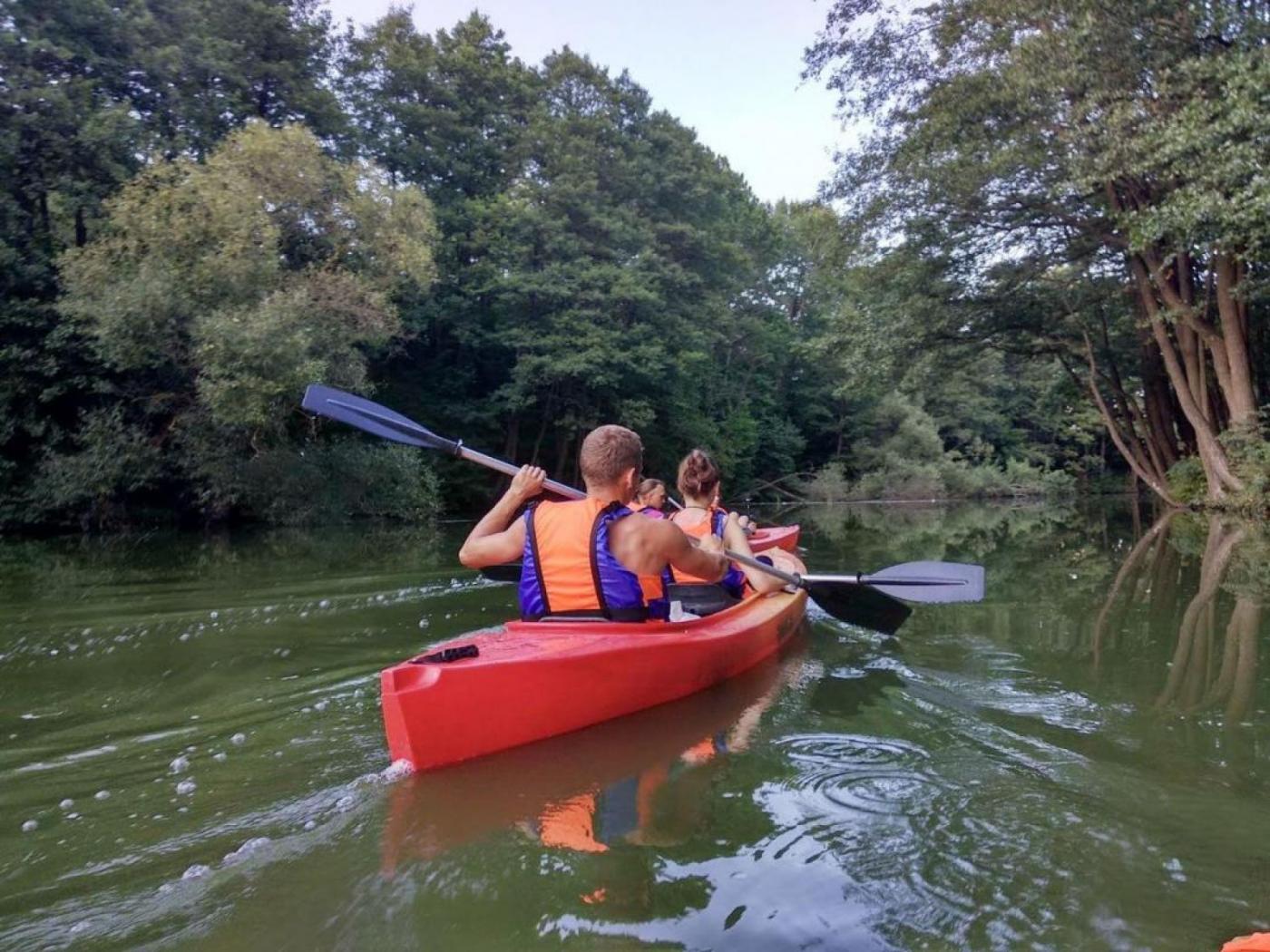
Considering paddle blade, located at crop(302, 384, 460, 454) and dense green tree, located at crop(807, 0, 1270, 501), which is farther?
dense green tree, located at crop(807, 0, 1270, 501)

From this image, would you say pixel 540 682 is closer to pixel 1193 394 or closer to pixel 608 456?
pixel 608 456

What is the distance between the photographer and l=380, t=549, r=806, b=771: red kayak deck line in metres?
3.11

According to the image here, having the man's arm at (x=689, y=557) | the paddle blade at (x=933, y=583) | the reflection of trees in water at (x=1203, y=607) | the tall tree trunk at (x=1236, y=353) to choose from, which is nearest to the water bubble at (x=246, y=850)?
the man's arm at (x=689, y=557)

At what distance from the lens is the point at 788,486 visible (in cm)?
3325

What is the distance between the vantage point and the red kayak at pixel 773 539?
24.6ft

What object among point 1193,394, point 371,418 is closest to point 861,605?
point 371,418

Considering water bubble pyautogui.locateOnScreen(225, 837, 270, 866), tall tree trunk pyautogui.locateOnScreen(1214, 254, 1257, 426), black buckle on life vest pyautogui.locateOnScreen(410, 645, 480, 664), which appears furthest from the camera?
tall tree trunk pyautogui.locateOnScreen(1214, 254, 1257, 426)

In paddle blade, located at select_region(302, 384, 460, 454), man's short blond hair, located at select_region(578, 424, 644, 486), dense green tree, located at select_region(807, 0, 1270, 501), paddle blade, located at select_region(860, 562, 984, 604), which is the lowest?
paddle blade, located at select_region(860, 562, 984, 604)

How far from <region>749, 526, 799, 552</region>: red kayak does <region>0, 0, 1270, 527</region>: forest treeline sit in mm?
6713

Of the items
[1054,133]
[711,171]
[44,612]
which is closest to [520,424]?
[711,171]

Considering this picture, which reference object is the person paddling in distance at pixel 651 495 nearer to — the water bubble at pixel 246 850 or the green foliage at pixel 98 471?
the water bubble at pixel 246 850

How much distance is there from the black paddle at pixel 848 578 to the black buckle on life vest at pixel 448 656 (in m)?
1.70

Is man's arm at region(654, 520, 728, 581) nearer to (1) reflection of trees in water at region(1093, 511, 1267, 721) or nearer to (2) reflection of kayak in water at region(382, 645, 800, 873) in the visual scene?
(2) reflection of kayak in water at region(382, 645, 800, 873)

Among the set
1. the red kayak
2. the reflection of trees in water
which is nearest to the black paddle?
the reflection of trees in water
